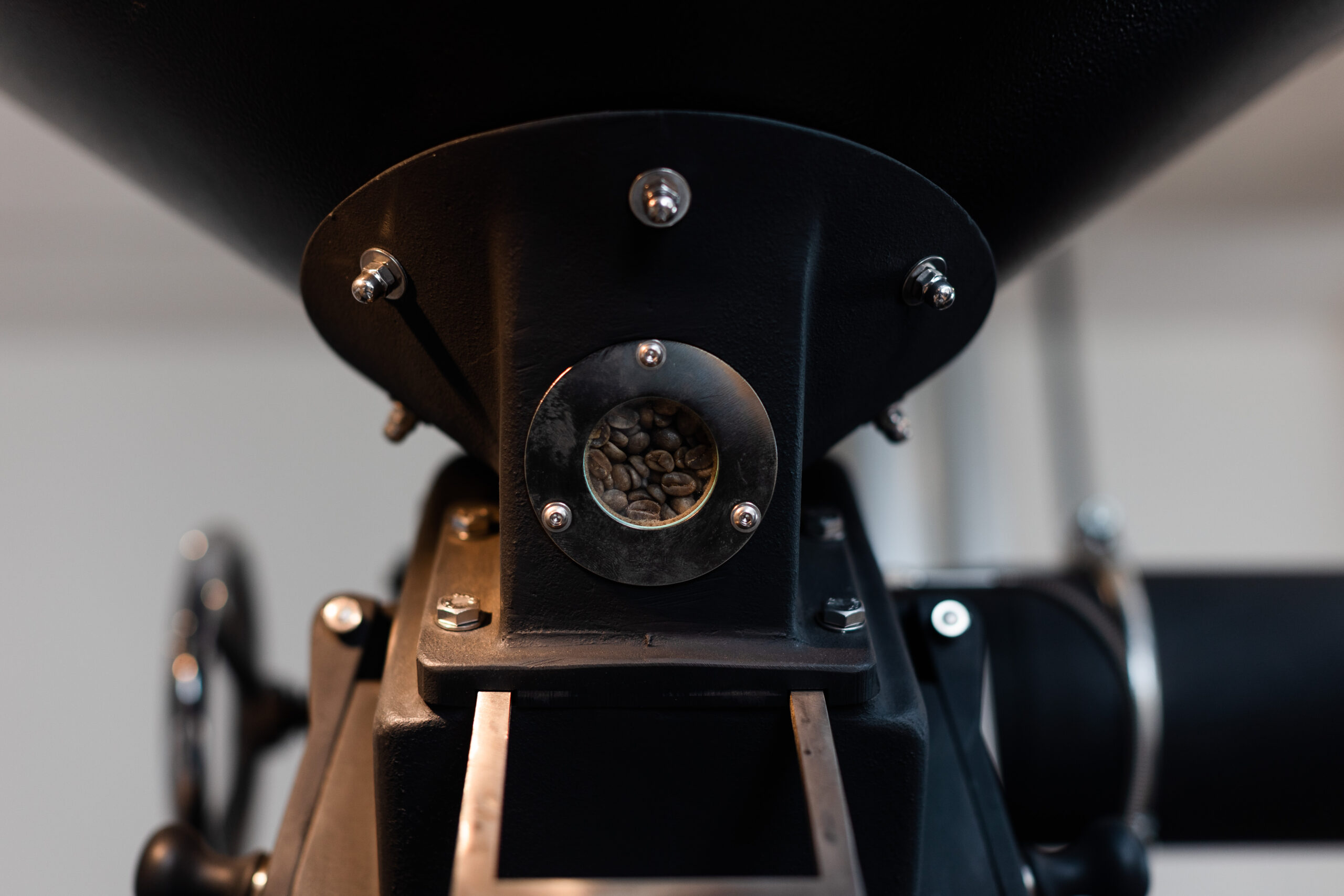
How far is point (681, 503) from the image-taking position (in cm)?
35

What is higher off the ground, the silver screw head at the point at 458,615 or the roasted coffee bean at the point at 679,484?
the roasted coffee bean at the point at 679,484

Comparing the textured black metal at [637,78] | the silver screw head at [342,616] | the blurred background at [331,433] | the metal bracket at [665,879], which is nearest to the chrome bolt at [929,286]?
the textured black metal at [637,78]

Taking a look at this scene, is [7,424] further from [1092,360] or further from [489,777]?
[1092,360]

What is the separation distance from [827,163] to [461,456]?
0.29 metres

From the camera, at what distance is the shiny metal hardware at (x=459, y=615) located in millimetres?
352

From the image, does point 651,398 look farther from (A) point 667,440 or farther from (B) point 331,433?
(B) point 331,433

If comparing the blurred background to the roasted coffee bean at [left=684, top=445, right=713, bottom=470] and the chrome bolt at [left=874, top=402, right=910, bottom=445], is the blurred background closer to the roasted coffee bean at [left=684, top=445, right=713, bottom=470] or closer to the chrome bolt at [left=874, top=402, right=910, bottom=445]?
the chrome bolt at [left=874, top=402, right=910, bottom=445]

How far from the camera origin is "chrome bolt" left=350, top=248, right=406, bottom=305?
328mm

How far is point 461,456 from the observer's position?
21.0 inches

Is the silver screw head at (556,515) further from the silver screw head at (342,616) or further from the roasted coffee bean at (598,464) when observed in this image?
the silver screw head at (342,616)

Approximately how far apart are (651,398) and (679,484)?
0.11 ft

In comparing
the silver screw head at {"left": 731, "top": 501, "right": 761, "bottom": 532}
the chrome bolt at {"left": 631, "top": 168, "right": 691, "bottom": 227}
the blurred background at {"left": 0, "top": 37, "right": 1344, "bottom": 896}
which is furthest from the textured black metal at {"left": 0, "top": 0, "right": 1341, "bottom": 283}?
the blurred background at {"left": 0, "top": 37, "right": 1344, "bottom": 896}

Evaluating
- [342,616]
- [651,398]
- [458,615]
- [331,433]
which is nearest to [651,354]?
[651,398]

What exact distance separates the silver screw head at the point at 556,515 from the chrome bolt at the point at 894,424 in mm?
162
